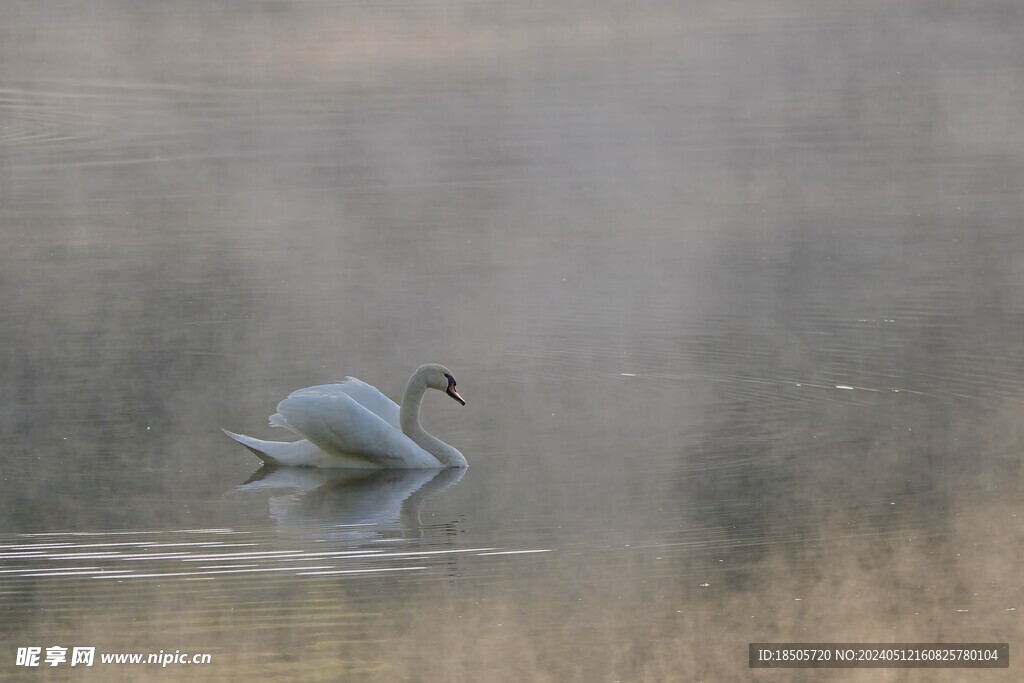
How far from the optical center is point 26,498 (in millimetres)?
8320

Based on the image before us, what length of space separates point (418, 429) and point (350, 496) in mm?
646

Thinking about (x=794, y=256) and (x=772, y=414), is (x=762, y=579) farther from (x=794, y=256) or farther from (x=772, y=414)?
(x=794, y=256)

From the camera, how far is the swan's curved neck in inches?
352

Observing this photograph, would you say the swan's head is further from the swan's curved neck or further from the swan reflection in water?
the swan reflection in water

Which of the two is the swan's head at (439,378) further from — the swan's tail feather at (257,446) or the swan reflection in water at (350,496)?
the swan's tail feather at (257,446)

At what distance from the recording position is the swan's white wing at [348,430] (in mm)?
8836

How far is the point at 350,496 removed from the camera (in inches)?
339

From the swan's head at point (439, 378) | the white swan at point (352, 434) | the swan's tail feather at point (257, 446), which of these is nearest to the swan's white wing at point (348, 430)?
the white swan at point (352, 434)

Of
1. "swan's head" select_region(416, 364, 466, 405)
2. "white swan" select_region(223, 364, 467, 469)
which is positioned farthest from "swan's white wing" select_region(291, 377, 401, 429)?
"swan's head" select_region(416, 364, 466, 405)

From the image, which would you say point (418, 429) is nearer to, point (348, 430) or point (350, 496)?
point (348, 430)

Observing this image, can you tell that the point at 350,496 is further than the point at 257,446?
No

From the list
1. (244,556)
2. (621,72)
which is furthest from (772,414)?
(621,72)

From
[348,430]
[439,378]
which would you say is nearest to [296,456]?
[348,430]

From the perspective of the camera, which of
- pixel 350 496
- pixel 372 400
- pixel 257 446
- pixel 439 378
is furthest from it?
pixel 372 400
